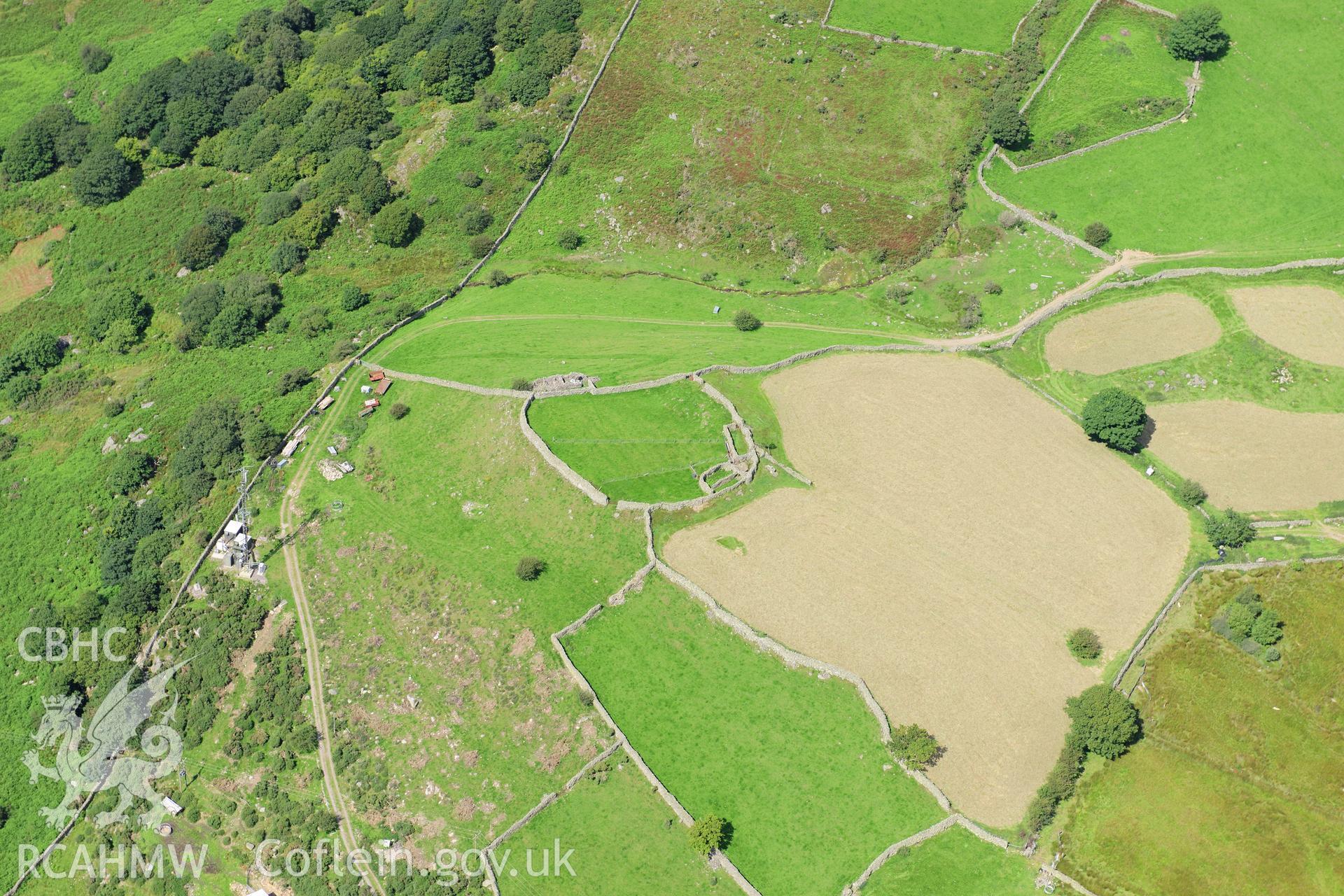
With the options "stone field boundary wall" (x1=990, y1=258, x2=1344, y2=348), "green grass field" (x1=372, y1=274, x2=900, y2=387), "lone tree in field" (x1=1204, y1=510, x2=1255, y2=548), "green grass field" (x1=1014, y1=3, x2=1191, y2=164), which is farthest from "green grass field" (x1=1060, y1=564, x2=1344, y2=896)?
"green grass field" (x1=1014, y1=3, x2=1191, y2=164)

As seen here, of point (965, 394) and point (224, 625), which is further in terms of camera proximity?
point (965, 394)

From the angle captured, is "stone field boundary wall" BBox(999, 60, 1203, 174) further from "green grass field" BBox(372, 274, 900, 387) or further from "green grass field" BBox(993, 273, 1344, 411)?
"green grass field" BBox(372, 274, 900, 387)

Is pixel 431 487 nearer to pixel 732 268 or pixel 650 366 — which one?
pixel 650 366

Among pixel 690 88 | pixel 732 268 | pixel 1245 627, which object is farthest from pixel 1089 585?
pixel 690 88

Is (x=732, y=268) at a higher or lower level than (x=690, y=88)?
lower

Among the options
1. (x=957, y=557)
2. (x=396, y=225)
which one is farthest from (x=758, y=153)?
(x=957, y=557)

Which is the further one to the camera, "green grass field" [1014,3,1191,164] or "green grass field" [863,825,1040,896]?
"green grass field" [1014,3,1191,164]

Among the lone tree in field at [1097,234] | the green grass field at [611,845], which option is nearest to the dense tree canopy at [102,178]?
the green grass field at [611,845]
